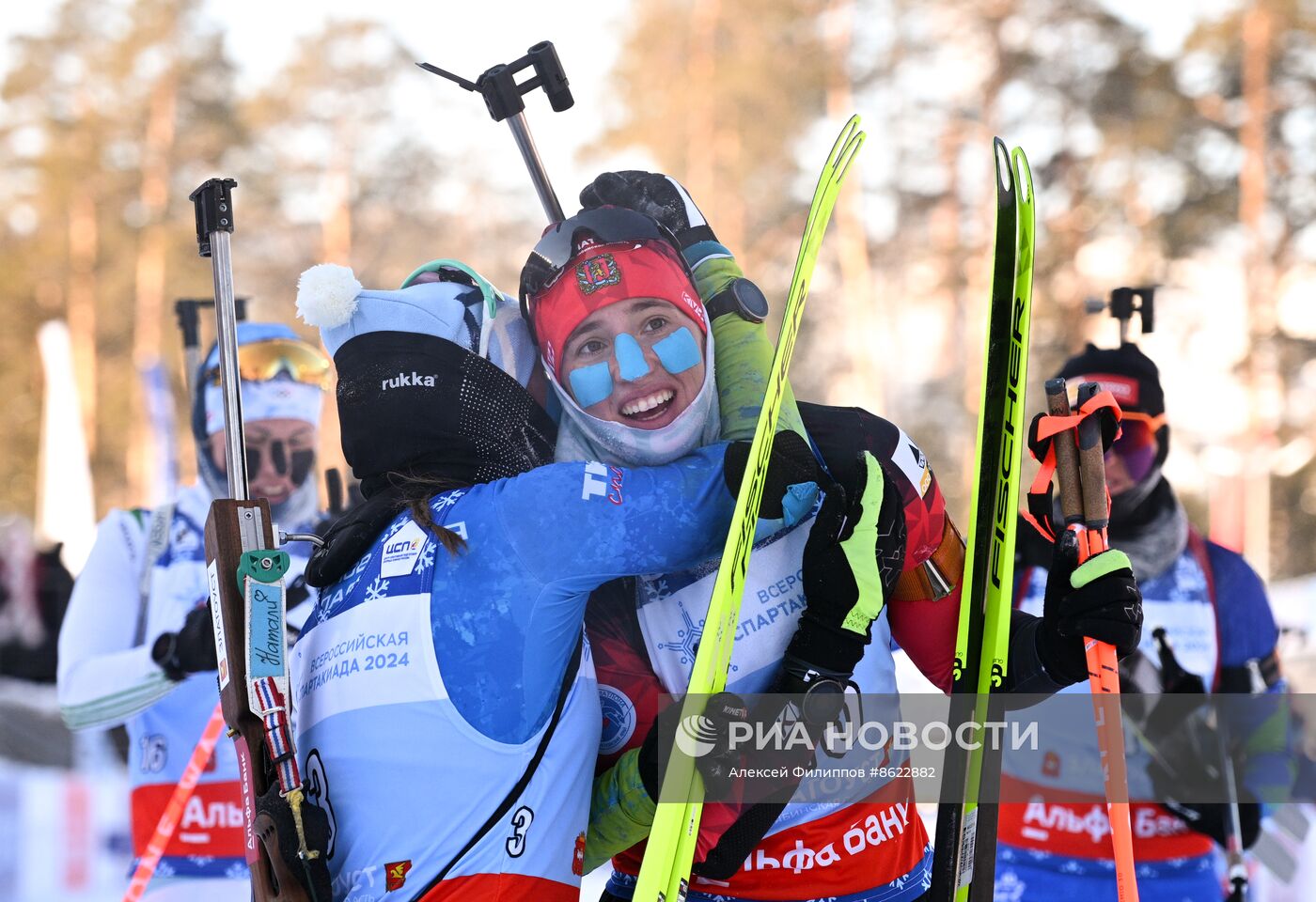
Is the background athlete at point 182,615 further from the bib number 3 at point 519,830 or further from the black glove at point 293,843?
the bib number 3 at point 519,830

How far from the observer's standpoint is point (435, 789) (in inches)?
88.6

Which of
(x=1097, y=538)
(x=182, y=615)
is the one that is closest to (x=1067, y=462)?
(x=1097, y=538)

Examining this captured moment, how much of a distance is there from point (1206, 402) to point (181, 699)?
60.2ft

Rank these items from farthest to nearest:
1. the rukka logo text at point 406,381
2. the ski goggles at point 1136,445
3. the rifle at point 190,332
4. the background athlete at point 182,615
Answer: the rifle at point 190,332 → the ski goggles at point 1136,445 → the background athlete at point 182,615 → the rukka logo text at point 406,381

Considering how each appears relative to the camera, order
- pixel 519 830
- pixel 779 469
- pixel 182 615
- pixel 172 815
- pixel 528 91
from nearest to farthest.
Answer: pixel 519 830 → pixel 779 469 → pixel 528 91 → pixel 172 815 → pixel 182 615

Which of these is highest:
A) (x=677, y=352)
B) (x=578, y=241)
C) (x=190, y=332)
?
(x=190, y=332)

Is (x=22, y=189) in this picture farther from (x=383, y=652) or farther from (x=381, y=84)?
(x=383, y=652)

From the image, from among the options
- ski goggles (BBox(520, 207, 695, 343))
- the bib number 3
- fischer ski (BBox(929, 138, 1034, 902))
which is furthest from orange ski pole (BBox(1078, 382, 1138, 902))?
the bib number 3

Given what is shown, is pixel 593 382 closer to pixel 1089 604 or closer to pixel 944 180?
pixel 1089 604

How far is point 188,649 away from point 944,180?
18.0 meters

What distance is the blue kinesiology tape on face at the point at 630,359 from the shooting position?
250 cm

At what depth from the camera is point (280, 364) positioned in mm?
4723

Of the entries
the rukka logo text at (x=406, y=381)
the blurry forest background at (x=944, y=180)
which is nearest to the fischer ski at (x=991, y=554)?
the rukka logo text at (x=406, y=381)

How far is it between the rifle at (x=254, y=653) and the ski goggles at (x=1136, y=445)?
2.96m
